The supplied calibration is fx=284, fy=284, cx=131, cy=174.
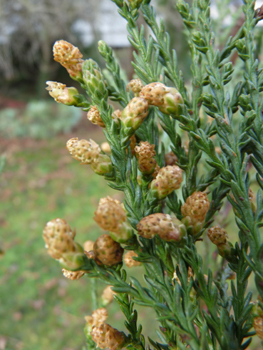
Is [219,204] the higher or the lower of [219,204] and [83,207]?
the higher

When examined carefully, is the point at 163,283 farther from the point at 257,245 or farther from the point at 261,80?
the point at 261,80

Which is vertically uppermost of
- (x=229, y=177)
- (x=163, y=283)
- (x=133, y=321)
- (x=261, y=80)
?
(x=261, y=80)

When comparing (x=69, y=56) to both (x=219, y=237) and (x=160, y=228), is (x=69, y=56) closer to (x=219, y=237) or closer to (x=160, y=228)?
(x=160, y=228)

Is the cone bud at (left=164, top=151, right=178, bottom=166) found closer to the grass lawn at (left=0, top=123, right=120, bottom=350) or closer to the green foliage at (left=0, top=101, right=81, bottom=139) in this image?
the grass lawn at (left=0, top=123, right=120, bottom=350)

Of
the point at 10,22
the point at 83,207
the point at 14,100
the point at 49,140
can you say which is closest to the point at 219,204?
the point at 83,207

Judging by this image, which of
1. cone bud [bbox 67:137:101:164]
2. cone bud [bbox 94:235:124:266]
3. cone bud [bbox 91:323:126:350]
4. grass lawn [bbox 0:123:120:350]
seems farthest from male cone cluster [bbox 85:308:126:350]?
grass lawn [bbox 0:123:120:350]

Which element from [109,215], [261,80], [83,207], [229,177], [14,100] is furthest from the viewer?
[14,100]
